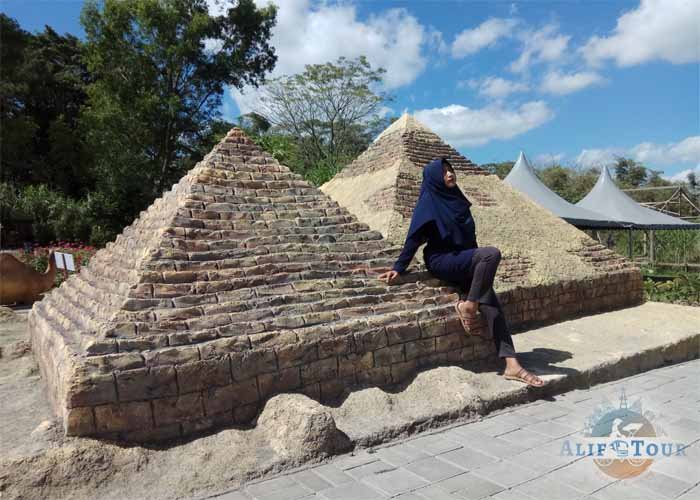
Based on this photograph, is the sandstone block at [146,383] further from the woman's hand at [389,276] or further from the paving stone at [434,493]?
the woman's hand at [389,276]

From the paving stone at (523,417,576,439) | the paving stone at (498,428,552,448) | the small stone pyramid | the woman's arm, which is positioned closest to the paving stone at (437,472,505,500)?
the paving stone at (498,428,552,448)

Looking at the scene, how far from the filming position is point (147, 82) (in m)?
17.8

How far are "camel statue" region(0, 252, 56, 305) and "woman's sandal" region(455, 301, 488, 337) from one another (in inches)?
285

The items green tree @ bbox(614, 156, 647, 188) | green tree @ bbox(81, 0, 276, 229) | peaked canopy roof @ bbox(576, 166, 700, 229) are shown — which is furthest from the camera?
green tree @ bbox(614, 156, 647, 188)

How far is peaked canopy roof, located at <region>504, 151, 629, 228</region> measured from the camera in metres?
11.9

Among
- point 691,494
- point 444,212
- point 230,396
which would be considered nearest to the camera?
point 691,494

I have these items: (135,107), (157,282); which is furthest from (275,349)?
(135,107)

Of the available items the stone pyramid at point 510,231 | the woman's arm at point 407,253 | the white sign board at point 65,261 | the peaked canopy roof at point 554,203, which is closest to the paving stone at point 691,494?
the woman's arm at point 407,253

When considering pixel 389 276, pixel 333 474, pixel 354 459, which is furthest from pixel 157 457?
pixel 389 276

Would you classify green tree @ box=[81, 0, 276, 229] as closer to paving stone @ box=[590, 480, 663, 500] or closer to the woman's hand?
the woman's hand

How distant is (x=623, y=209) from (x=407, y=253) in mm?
11872

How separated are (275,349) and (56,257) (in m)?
6.40

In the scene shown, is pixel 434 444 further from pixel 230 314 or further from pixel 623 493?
pixel 230 314

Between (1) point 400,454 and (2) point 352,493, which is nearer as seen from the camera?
(2) point 352,493
